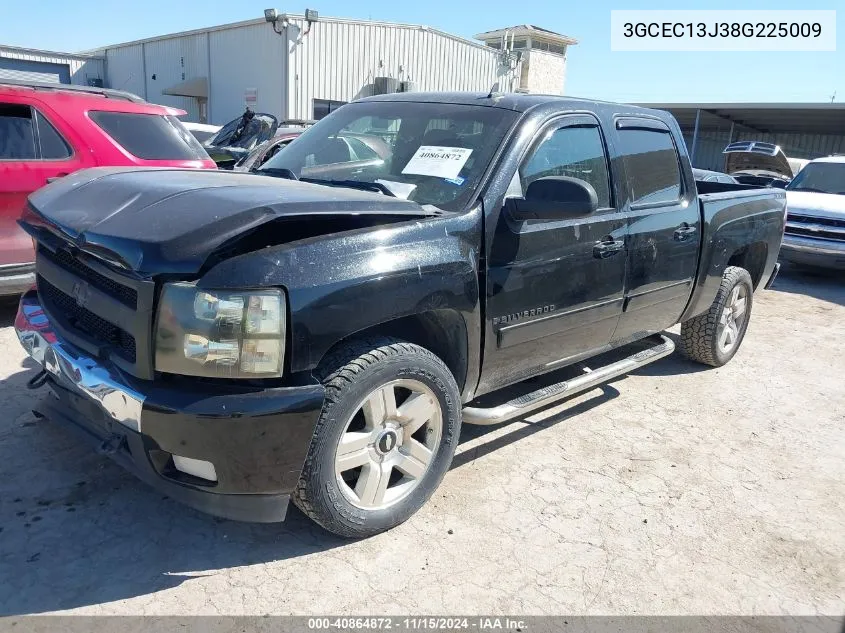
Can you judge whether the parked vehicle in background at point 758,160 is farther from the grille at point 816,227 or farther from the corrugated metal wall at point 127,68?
the corrugated metal wall at point 127,68

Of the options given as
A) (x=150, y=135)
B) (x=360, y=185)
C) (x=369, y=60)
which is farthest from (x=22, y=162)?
(x=369, y=60)

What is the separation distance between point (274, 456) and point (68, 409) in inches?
→ 43.1

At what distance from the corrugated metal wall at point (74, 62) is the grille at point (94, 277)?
29.6 meters

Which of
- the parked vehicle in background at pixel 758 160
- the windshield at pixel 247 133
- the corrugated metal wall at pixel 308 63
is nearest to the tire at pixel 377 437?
the windshield at pixel 247 133

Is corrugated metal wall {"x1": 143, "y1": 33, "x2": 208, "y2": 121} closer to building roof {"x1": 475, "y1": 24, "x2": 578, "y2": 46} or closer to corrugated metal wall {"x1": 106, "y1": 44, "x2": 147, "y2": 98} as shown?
corrugated metal wall {"x1": 106, "y1": 44, "x2": 147, "y2": 98}

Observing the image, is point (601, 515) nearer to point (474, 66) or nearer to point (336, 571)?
point (336, 571)

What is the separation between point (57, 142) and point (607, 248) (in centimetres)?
433

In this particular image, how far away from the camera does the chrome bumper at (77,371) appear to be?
2.35 metres

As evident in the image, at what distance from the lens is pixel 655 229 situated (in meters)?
4.05

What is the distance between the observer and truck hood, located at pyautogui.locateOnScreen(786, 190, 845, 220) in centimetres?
925

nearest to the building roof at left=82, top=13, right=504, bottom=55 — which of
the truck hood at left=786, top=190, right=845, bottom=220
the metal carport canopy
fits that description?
the metal carport canopy

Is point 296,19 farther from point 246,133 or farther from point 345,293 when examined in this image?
point 345,293

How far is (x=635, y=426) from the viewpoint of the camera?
14.0 ft

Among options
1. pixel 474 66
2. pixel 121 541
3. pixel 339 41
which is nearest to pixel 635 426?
pixel 121 541
